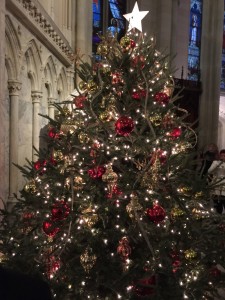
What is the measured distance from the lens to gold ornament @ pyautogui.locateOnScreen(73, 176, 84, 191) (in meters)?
2.07

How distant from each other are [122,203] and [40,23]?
317 cm

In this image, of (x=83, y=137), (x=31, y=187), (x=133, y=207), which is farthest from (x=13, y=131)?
(x=133, y=207)

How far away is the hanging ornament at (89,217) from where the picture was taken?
1991mm

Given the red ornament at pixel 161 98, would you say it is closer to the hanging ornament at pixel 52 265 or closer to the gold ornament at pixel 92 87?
the gold ornament at pixel 92 87

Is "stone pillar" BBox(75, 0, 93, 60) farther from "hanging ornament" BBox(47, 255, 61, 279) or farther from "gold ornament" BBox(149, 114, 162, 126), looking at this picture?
"hanging ornament" BBox(47, 255, 61, 279)

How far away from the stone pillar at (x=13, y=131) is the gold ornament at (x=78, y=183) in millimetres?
1795

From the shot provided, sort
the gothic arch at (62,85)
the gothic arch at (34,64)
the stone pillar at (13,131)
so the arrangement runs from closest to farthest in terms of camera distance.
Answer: the stone pillar at (13,131)
the gothic arch at (34,64)
the gothic arch at (62,85)

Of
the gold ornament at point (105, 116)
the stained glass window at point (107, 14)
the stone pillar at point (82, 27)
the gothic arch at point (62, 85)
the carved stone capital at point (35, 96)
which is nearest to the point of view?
the gold ornament at point (105, 116)

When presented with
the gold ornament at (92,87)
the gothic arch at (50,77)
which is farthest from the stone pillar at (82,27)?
the gold ornament at (92,87)

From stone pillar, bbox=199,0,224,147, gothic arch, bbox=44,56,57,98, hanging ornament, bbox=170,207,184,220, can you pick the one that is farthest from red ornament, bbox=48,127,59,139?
stone pillar, bbox=199,0,224,147

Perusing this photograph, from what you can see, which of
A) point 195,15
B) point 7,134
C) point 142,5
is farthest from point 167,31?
point 7,134

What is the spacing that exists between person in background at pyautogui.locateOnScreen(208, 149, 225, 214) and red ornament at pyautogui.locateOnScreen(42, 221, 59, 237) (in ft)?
3.27

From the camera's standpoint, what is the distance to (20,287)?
0.54 metres

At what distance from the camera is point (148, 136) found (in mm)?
2080
